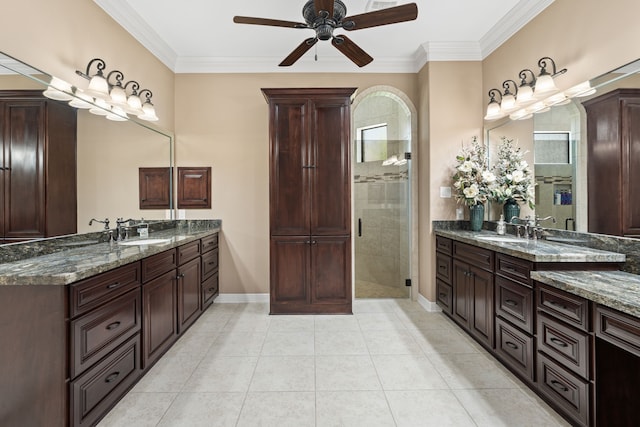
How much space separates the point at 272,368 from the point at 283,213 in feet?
5.20

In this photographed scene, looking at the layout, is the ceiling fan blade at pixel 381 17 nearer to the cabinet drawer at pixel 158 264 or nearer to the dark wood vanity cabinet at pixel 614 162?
the dark wood vanity cabinet at pixel 614 162

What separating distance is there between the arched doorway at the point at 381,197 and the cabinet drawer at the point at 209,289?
176 cm

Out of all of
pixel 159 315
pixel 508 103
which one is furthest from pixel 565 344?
pixel 159 315

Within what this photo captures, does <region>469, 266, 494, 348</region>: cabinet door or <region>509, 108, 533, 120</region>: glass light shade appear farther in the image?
<region>509, 108, 533, 120</region>: glass light shade

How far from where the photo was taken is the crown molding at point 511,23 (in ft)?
8.86

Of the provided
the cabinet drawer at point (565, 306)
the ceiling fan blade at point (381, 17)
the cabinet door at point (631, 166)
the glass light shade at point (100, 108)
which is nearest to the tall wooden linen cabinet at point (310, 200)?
the ceiling fan blade at point (381, 17)

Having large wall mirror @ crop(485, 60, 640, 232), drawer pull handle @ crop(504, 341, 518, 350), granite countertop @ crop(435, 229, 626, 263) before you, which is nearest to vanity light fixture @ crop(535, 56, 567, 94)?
large wall mirror @ crop(485, 60, 640, 232)

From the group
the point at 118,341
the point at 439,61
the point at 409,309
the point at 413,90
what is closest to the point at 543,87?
the point at 439,61

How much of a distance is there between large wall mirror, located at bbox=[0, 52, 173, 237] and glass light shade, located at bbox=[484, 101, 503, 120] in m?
3.57

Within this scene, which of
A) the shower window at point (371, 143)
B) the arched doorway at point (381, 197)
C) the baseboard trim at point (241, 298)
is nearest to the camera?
the baseboard trim at point (241, 298)

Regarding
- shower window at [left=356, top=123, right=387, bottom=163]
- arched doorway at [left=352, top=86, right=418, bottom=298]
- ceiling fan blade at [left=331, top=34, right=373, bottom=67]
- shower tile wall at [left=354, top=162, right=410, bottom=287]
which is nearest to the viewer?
ceiling fan blade at [left=331, top=34, right=373, bottom=67]

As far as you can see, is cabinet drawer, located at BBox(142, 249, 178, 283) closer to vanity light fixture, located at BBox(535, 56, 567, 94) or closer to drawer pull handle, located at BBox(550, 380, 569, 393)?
drawer pull handle, located at BBox(550, 380, 569, 393)

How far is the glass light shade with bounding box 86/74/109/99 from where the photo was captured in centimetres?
241

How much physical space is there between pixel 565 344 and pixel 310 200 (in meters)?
2.38
